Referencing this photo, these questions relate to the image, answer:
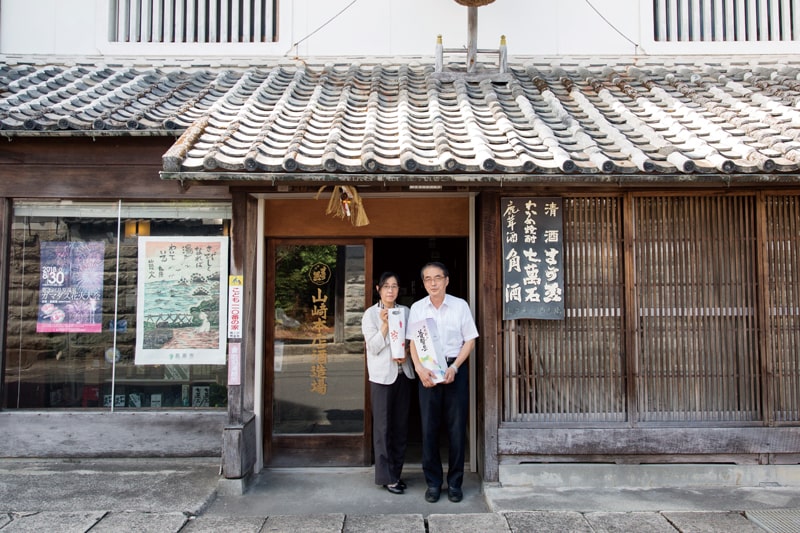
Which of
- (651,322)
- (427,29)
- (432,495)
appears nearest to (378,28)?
(427,29)

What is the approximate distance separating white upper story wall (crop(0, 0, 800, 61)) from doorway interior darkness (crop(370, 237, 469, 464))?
3.25 metres

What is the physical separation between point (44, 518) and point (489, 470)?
461cm

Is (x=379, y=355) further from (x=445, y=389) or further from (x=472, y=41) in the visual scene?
(x=472, y=41)

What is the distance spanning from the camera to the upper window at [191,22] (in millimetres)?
9242

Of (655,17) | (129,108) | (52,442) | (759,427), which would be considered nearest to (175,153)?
(129,108)

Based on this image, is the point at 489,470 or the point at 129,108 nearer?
the point at 489,470

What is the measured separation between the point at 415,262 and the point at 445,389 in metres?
4.54

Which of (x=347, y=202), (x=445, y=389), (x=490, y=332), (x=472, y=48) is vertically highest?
(x=472, y=48)

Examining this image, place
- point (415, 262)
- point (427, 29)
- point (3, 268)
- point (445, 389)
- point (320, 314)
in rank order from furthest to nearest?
point (415, 262) < point (427, 29) < point (320, 314) < point (3, 268) < point (445, 389)

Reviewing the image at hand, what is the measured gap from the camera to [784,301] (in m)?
6.44

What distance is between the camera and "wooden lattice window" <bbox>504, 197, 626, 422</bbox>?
6391mm

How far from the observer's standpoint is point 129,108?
7.23 metres

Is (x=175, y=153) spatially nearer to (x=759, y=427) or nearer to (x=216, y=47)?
(x=216, y=47)

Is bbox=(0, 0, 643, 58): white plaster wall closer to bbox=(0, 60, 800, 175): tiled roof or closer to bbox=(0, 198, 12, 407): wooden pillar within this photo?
bbox=(0, 60, 800, 175): tiled roof
